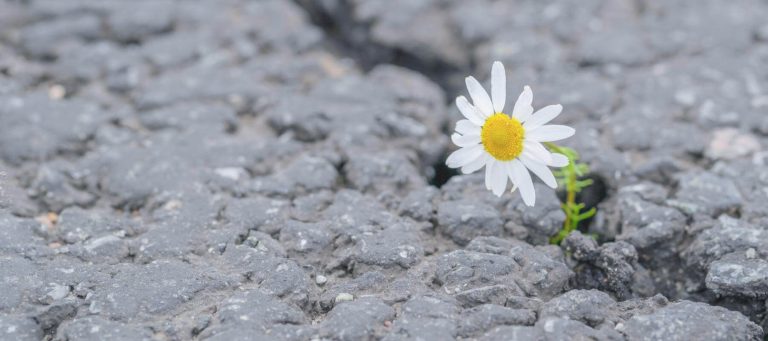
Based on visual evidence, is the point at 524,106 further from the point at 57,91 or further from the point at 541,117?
the point at 57,91

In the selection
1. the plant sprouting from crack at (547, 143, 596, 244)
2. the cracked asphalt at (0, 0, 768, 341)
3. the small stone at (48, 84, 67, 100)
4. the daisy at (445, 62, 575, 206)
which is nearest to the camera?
the cracked asphalt at (0, 0, 768, 341)

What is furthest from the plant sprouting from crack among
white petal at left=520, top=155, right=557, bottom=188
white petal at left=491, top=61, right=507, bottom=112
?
white petal at left=491, top=61, right=507, bottom=112

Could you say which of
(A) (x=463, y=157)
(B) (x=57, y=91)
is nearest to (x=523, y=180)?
(A) (x=463, y=157)

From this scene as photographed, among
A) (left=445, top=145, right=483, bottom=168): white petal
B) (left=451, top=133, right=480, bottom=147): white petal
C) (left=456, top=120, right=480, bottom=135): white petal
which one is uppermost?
(left=456, top=120, right=480, bottom=135): white petal

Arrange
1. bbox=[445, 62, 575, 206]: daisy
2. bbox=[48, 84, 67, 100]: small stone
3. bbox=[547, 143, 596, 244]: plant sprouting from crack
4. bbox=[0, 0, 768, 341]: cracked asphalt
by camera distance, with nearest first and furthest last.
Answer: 1. bbox=[0, 0, 768, 341]: cracked asphalt
2. bbox=[445, 62, 575, 206]: daisy
3. bbox=[547, 143, 596, 244]: plant sprouting from crack
4. bbox=[48, 84, 67, 100]: small stone

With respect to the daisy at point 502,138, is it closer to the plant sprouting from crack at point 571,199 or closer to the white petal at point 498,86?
the white petal at point 498,86

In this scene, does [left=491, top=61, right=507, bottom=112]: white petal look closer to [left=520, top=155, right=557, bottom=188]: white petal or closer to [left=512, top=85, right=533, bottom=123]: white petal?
[left=512, top=85, right=533, bottom=123]: white petal

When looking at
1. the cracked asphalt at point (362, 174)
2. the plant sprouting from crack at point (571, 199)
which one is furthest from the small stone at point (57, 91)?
the plant sprouting from crack at point (571, 199)
